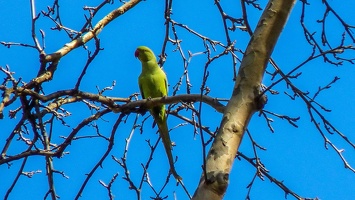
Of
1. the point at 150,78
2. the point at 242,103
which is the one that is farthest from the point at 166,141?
the point at 242,103

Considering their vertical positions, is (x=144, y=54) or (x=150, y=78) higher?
(x=144, y=54)

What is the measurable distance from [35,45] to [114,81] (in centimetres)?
121

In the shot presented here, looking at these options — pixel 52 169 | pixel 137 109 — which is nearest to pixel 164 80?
pixel 137 109

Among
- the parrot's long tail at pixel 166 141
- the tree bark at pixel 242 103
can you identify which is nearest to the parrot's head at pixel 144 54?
the parrot's long tail at pixel 166 141

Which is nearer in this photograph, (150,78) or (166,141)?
(166,141)

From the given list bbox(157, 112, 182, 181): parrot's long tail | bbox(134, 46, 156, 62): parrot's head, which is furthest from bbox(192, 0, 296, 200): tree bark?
bbox(134, 46, 156, 62): parrot's head

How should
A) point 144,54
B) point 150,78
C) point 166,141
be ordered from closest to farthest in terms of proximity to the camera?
point 166,141 < point 150,78 < point 144,54

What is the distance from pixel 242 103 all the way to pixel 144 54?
3.41 metres

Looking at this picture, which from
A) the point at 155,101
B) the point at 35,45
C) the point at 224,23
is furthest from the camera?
the point at 224,23

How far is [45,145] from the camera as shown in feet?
10.6

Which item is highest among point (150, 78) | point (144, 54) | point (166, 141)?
point (144, 54)

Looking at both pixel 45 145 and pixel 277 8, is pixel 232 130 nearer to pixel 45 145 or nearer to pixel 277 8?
pixel 277 8

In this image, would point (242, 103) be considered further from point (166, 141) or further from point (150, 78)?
point (150, 78)

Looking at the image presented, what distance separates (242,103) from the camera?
2.41 metres
